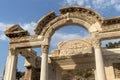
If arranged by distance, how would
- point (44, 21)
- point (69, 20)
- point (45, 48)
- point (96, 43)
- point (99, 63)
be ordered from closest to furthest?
point (99, 63)
point (96, 43)
point (45, 48)
point (69, 20)
point (44, 21)

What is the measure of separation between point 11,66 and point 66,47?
5603 millimetres

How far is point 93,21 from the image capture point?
13.4 metres

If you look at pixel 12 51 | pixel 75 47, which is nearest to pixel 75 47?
pixel 75 47

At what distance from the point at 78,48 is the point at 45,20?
4443mm

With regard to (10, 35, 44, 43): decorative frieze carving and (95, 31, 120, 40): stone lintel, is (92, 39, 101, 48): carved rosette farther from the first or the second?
(10, 35, 44, 43): decorative frieze carving

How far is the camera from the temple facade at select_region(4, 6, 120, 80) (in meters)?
12.8

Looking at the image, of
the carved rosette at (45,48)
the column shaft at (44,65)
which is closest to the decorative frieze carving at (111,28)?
the carved rosette at (45,48)

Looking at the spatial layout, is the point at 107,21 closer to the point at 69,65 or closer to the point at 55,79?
the point at 69,65

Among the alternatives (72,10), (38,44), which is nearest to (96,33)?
(72,10)

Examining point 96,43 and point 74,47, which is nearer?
point 96,43

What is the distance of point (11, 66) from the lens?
14031 mm

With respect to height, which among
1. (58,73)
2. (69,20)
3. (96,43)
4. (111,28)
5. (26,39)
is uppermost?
(69,20)

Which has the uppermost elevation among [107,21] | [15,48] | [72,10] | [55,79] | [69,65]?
[72,10]

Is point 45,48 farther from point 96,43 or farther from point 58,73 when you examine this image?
point 58,73
